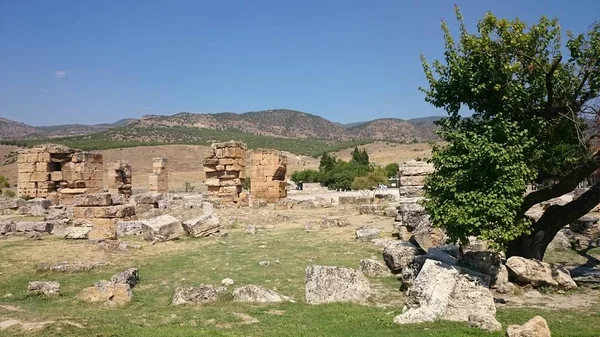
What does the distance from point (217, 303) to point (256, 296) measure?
737 millimetres

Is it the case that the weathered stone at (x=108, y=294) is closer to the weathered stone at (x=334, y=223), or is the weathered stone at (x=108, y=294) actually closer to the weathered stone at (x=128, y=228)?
the weathered stone at (x=128, y=228)

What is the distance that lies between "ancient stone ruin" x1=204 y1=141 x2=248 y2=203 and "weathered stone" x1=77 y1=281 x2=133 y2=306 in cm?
1737

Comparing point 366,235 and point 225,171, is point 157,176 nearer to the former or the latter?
point 225,171

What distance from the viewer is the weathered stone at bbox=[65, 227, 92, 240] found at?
16.7 m

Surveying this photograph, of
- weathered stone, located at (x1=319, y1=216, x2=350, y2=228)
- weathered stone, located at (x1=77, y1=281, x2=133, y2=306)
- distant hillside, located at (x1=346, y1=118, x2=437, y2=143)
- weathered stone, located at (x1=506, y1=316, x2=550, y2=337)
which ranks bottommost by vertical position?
weathered stone, located at (x1=77, y1=281, x2=133, y2=306)

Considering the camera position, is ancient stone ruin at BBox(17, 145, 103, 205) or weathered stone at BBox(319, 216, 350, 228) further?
ancient stone ruin at BBox(17, 145, 103, 205)

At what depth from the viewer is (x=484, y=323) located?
7.09 metres

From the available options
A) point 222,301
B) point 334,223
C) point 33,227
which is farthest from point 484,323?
point 33,227

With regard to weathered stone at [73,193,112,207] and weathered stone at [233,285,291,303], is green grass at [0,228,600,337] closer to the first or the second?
weathered stone at [233,285,291,303]

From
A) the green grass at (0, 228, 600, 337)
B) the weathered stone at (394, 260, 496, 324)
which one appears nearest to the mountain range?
the green grass at (0, 228, 600, 337)

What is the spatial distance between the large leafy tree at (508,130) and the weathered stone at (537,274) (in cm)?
74

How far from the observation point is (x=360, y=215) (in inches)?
929

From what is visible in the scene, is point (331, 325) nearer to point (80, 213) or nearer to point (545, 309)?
point (545, 309)

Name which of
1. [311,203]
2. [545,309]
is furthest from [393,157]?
[545,309]
